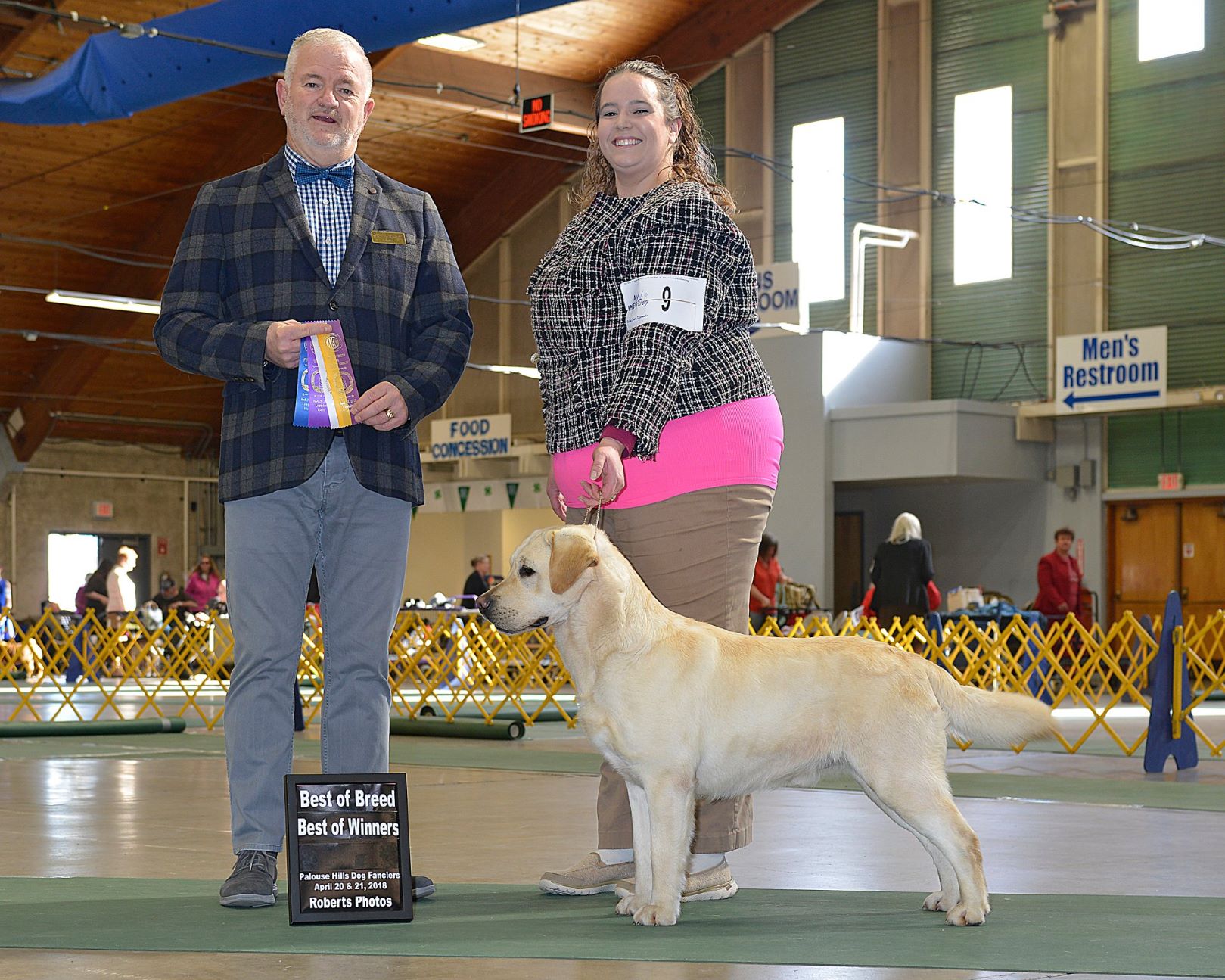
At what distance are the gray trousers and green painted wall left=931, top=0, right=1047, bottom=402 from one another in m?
15.3

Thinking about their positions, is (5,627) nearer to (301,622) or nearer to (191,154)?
(191,154)

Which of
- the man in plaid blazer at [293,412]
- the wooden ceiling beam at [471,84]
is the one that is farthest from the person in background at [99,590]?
the man in plaid blazer at [293,412]

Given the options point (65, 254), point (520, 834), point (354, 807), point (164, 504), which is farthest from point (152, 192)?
point (354, 807)

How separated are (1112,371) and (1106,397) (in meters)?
0.26

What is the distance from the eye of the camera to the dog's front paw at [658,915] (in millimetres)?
3023

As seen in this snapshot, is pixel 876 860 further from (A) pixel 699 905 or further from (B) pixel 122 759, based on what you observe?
(B) pixel 122 759

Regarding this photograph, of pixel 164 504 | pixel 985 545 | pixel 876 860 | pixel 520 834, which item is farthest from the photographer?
pixel 164 504

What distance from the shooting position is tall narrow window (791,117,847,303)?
62.8 feet

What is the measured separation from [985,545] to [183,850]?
48.4ft

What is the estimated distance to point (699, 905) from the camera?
10.9 feet

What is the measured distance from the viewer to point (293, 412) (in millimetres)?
3213

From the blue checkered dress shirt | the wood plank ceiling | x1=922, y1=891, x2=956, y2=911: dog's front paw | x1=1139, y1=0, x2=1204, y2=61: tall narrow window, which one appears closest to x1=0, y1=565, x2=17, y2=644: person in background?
the wood plank ceiling

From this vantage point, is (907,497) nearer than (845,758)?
No

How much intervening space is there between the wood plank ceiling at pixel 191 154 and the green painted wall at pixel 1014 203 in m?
2.70
